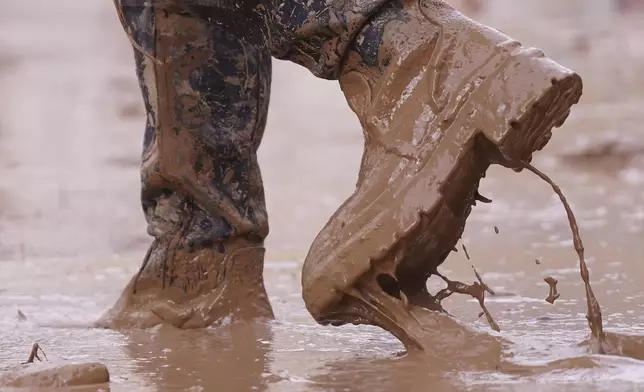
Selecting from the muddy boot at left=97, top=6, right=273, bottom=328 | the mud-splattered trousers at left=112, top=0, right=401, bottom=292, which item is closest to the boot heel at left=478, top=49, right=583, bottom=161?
the mud-splattered trousers at left=112, top=0, right=401, bottom=292

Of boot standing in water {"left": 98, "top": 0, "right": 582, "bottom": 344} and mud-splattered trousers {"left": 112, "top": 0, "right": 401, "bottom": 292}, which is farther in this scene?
mud-splattered trousers {"left": 112, "top": 0, "right": 401, "bottom": 292}

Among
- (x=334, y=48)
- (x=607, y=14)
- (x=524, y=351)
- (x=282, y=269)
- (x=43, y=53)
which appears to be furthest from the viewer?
(x=607, y=14)

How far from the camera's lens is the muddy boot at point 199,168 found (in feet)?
7.14

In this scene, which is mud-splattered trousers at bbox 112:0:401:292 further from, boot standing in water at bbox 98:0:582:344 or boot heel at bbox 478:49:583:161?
boot heel at bbox 478:49:583:161

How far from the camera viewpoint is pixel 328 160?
823cm

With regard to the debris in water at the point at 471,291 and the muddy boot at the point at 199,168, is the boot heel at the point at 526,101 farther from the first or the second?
the muddy boot at the point at 199,168

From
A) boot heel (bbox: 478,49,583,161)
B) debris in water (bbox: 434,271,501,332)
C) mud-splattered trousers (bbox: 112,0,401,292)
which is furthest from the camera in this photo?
mud-splattered trousers (bbox: 112,0,401,292)

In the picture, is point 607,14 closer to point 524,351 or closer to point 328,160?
point 328,160

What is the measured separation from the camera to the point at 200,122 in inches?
87.0

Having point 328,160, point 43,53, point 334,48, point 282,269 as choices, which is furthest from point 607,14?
point 334,48

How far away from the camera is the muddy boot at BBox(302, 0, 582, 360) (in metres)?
1.68

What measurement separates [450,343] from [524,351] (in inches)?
4.5

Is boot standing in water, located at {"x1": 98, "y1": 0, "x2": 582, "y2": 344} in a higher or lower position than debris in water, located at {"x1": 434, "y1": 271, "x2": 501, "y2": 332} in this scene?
higher

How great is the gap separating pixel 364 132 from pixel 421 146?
125mm
